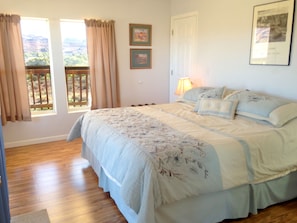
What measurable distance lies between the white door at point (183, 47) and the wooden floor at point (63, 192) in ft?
8.14

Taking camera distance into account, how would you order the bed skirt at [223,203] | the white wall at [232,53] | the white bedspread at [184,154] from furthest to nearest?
the white wall at [232,53]
the bed skirt at [223,203]
the white bedspread at [184,154]

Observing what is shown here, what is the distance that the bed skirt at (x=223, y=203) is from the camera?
6.48ft

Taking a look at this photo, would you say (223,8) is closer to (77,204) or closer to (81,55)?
(81,55)

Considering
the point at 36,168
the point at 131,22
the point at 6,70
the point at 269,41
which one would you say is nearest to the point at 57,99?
the point at 6,70

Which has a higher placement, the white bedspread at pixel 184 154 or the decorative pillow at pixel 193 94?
the decorative pillow at pixel 193 94

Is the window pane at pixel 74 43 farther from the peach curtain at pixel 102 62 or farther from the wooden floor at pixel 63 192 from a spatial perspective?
the wooden floor at pixel 63 192

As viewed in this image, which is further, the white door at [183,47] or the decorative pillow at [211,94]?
the white door at [183,47]

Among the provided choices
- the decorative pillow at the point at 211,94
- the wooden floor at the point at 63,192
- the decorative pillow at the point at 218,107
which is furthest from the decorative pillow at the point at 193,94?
the wooden floor at the point at 63,192

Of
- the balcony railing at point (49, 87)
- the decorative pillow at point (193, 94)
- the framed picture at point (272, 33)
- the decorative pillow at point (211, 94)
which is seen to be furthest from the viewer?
the balcony railing at point (49, 87)

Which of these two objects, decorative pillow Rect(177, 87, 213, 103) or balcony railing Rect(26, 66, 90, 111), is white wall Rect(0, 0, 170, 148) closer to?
balcony railing Rect(26, 66, 90, 111)

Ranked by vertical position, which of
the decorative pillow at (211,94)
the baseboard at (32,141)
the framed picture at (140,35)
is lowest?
the baseboard at (32,141)

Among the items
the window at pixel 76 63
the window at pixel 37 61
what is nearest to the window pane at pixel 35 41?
the window at pixel 37 61

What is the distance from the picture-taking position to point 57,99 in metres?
4.32

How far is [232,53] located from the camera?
12.2 ft
